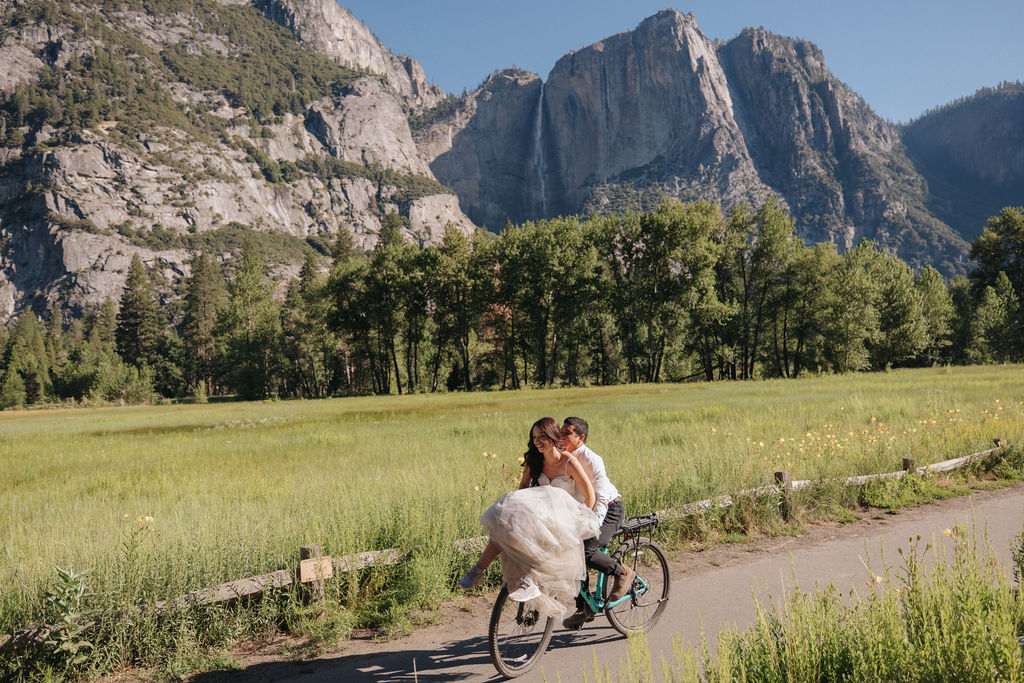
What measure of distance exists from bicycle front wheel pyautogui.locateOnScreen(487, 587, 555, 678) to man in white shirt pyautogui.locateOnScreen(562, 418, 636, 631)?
0.42 metres

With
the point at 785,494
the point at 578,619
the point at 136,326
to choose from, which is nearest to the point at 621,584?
the point at 578,619

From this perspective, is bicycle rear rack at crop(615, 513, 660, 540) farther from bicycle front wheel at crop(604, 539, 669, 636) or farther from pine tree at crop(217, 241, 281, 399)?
pine tree at crop(217, 241, 281, 399)

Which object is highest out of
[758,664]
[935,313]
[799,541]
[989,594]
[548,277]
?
[548,277]

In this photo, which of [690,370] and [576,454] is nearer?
[576,454]

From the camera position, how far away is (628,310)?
63031 millimetres

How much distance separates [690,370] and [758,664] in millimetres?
68503

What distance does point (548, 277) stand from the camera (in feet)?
191

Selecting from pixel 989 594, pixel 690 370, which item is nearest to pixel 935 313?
pixel 690 370

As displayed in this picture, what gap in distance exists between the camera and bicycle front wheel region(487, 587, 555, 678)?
4984 mm

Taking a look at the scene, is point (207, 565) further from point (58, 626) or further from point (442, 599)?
point (442, 599)

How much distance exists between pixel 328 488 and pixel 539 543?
7529 millimetres

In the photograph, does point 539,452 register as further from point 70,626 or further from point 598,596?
point 70,626

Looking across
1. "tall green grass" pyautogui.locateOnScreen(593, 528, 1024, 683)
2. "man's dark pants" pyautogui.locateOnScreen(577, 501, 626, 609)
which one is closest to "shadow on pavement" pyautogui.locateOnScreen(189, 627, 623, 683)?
"man's dark pants" pyautogui.locateOnScreen(577, 501, 626, 609)

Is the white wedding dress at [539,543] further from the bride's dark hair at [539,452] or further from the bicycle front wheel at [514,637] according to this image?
the bride's dark hair at [539,452]
